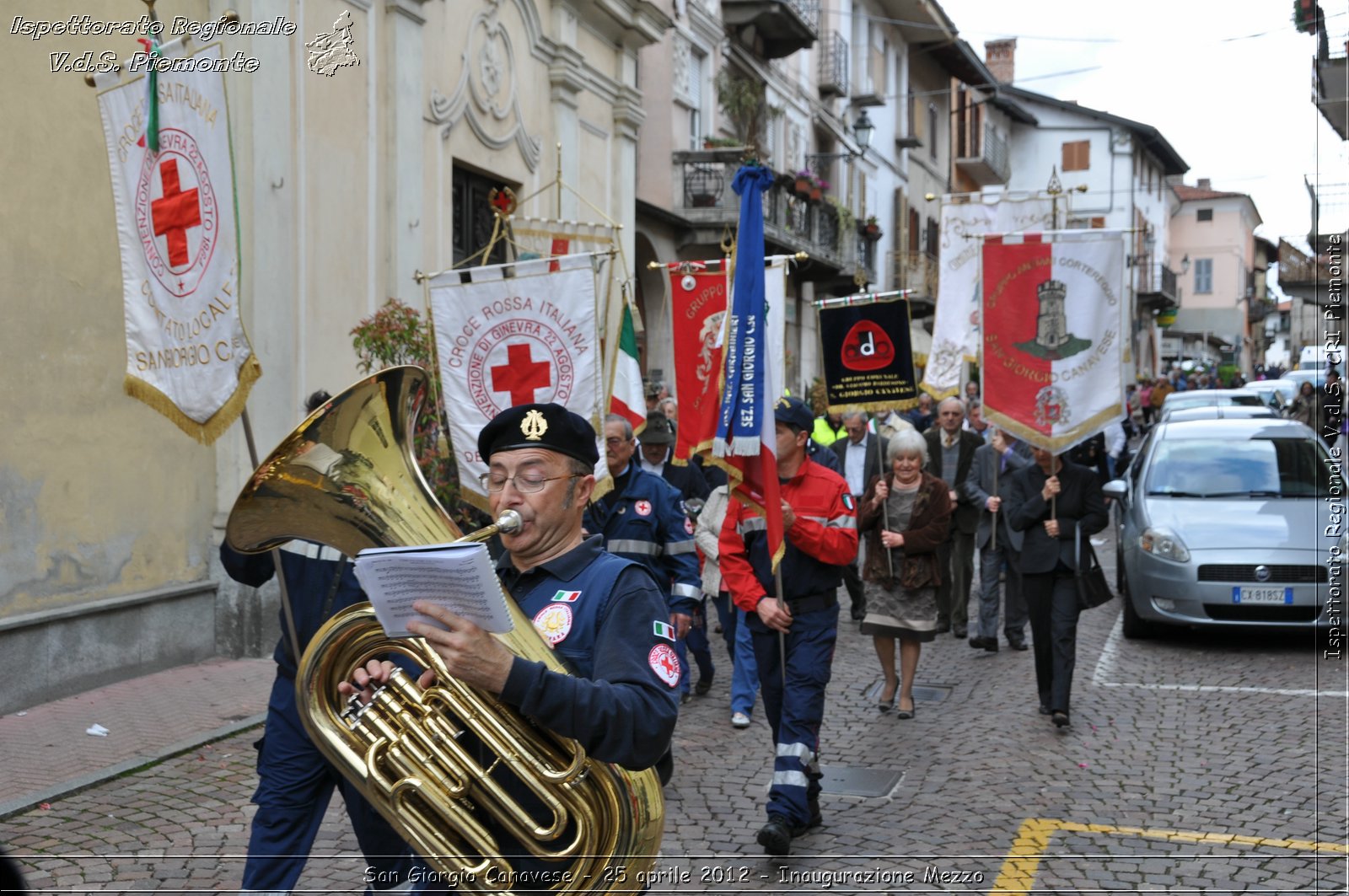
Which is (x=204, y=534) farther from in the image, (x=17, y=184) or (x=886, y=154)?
(x=886, y=154)

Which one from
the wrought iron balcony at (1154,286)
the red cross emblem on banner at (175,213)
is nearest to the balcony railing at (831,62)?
the red cross emblem on banner at (175,213)

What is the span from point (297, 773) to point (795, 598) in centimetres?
245

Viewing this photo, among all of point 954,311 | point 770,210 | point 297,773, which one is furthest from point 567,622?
point 770,210

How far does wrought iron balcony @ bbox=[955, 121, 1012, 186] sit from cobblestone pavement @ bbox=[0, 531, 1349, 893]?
109 ft

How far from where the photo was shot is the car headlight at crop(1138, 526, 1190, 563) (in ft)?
32.6

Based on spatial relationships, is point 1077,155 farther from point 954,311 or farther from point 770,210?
point 954,311

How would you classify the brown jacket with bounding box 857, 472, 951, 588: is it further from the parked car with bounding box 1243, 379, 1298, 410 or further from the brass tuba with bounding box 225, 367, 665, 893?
the parked car with bounding box 1243, 379, 1298, 410

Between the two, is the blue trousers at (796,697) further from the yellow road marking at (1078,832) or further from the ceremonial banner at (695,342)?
the ceremonial banner at (695,342)

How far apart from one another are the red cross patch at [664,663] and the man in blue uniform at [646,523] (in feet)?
12.7

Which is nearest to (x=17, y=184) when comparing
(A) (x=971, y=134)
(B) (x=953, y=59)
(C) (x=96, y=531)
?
(C) (x=96, y=531)

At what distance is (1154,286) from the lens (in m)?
55.6

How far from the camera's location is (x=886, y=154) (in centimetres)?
3297

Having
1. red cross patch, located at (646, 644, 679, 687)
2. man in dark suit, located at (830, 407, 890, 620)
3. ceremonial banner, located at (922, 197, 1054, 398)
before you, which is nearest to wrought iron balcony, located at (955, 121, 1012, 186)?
ceremonial banner, located at (922, 197, 1054, 398)

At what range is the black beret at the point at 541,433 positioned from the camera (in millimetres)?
3018
